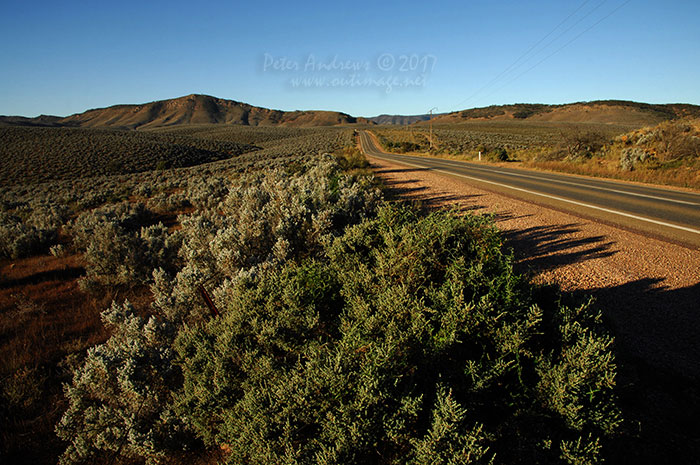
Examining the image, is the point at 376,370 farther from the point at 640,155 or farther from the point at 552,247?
the point at 640,155

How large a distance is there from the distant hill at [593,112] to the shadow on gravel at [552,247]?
114 meters

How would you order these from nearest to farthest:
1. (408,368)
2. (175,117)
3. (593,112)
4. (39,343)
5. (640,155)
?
(408,368), (39,343), (640,155), (593,112), (175,117)

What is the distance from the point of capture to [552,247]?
6363 millimetres

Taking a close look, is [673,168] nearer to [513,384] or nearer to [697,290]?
[697,290]

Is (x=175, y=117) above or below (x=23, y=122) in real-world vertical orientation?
above

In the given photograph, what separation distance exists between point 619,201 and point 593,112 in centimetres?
13872

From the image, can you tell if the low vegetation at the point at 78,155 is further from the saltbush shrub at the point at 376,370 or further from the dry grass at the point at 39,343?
the saltbush shrub at the point at 376,370

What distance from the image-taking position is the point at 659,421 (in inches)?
100

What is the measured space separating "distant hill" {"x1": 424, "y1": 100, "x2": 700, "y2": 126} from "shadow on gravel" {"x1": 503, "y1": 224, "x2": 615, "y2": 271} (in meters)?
114

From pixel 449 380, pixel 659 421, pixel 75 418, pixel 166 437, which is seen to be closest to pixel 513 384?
Result: pixel 449 380

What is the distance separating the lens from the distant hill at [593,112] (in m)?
94.6

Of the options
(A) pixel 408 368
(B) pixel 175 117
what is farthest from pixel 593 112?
(B) pixel 175 117

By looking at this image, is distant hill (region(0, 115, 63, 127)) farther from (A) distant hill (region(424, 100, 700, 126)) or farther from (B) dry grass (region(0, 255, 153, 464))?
(A) distant hill (region(424, 100, 700, 126))

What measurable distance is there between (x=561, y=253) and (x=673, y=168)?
15.0m
